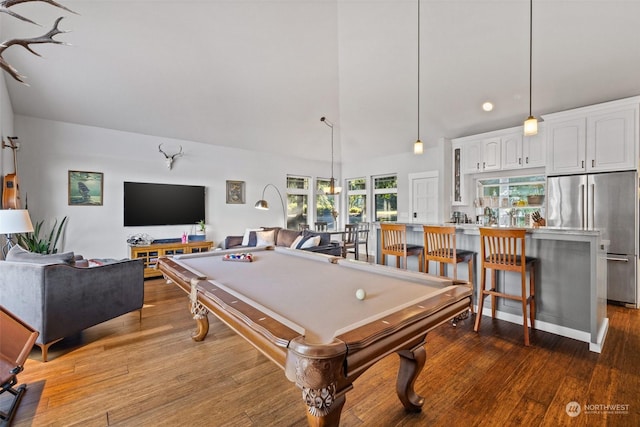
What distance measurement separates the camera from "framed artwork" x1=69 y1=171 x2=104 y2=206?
4.67m

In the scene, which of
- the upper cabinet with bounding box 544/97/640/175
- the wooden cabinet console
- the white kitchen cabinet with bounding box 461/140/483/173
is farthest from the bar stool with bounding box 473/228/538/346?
the wooden cabinet console

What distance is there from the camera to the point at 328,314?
53.6 inches

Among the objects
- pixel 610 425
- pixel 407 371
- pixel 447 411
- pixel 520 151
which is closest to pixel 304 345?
pixel 407 371

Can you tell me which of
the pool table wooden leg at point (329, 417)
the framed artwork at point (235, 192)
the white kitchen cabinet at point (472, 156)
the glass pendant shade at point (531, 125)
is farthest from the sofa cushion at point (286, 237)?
the pool table wooden leg at point (329, 417)

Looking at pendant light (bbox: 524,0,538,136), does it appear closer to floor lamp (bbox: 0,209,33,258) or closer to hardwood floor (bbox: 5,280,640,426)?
hardwood floor (bbox: 5,280,640,426)

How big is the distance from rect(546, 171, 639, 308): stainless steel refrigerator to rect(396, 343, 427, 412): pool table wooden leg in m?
3.71

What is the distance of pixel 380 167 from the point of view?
24.7 feet

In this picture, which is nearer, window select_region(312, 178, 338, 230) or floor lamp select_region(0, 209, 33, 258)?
floor lamp select_region(0, 209, 33, 258)

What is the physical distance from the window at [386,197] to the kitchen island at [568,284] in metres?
4.30

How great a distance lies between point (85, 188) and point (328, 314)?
539cm

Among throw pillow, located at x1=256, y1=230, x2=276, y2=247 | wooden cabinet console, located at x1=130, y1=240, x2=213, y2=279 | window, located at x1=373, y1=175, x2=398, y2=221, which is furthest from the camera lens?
window, located at x1=373, y1=175, x2=398, y2=221

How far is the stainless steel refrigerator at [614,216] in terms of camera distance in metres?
3.55

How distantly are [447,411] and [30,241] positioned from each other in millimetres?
5271

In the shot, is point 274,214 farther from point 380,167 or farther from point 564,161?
point 564,161
